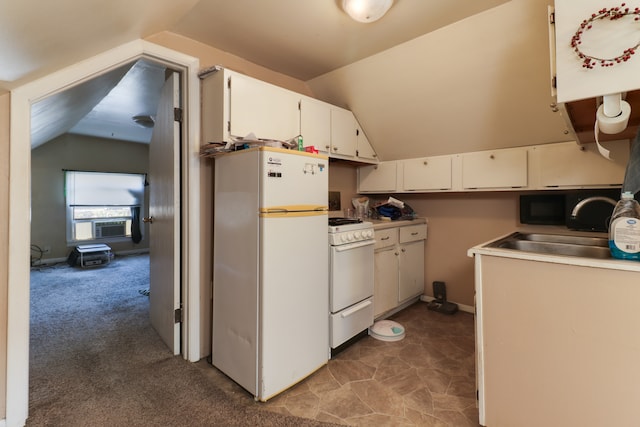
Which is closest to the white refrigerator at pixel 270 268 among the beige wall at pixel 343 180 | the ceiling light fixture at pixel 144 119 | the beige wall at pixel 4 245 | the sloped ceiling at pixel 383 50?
the sloped ceiling at pixel 383 50

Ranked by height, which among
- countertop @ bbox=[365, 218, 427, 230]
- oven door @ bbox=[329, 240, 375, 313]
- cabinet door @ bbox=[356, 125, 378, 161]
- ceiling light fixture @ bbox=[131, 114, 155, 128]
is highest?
ceiling light fixture @ bbox=[131, 114, 155, 128]

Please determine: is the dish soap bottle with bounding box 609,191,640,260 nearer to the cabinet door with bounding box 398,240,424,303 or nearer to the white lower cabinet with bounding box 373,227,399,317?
the white lower cabinet with bounding box 373,227,399,317

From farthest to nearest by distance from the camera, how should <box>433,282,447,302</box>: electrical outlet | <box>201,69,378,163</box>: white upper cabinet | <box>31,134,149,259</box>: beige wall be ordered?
<box>31,134,149,259</box>: beige wall
<box>433,282,447,302</box>: electrical outlet
<box>201,69,378,163</box>: white upper cabinet

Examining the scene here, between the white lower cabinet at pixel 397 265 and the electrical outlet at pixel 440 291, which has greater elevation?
the white lower cabinet at pixel 397 265

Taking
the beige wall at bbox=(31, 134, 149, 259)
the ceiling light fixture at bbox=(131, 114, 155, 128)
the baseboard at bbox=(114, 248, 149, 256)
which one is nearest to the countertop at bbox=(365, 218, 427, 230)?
the ceiling light fixture at bbox=(131, 114, 155, 128)

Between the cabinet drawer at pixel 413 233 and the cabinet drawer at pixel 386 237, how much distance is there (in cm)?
13

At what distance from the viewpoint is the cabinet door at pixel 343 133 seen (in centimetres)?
269

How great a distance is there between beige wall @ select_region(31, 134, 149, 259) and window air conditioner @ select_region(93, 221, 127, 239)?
0.26 meters

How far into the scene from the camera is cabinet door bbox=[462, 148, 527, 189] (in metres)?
2.42

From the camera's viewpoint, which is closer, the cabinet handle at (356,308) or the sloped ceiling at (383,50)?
the sloped ceiling at (383,50)

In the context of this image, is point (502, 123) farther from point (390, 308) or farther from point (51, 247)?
point (51, 247)

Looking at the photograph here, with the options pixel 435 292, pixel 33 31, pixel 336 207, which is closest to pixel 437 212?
pixel 435 292

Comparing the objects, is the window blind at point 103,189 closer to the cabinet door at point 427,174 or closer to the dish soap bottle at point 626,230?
the cabinet door at point 427,174

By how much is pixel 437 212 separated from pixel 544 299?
2079 mm
